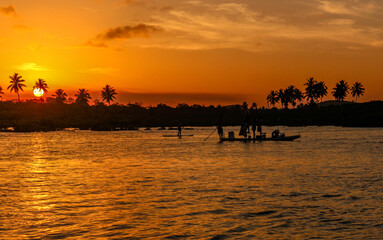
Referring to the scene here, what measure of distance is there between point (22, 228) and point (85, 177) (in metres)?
13.9

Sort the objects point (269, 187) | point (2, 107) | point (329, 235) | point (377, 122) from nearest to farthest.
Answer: point (329, 235) → point (269, 187) → point (377, 122) → point (2, 107)

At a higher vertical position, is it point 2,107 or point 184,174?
point 2,107

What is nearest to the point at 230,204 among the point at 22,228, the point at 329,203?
the point at 329,203

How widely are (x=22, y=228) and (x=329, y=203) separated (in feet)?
38.1

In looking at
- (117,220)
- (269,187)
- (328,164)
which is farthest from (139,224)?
(328,164)

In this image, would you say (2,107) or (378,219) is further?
(2,107)

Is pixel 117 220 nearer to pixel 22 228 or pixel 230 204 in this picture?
pixel 22 228

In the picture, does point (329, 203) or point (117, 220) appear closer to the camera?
point (117, 220)

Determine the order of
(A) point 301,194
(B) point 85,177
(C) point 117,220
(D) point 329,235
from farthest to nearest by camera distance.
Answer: (B) point 85,177 → (A) point 301,194 → (C) point 117,220 → (D) point 329,235

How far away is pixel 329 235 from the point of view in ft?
44.5

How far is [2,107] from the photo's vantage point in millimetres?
191000

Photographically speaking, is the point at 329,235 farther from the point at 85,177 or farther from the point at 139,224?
the point at 85,177

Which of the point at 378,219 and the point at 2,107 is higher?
the point at 2,107

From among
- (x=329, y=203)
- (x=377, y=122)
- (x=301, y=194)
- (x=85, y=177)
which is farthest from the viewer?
(x=377, y=122)
